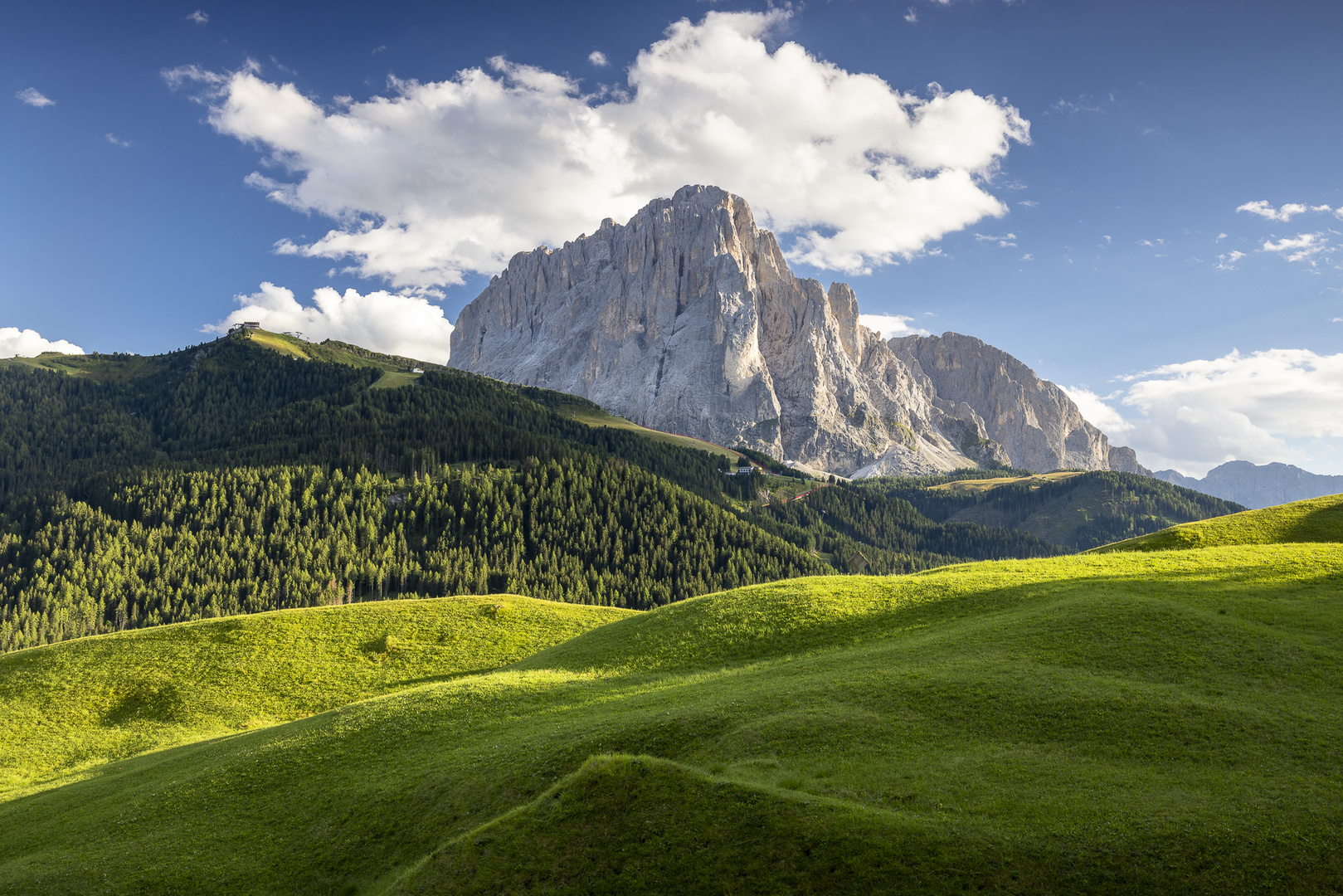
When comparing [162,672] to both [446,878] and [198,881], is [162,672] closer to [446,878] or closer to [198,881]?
[198,881]

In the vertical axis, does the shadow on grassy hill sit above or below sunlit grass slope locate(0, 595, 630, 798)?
above

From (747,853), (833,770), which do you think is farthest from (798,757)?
(747,853)

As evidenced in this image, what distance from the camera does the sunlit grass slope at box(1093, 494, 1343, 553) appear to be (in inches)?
2552

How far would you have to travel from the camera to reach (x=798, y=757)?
2717 cm

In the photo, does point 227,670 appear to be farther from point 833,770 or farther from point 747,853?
point 747,853

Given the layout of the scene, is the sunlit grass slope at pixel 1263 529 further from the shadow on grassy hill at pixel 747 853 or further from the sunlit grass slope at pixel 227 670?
the sunlit grass slope at pixel 227 670

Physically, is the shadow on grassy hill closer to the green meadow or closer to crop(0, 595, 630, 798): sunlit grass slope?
the green meadow

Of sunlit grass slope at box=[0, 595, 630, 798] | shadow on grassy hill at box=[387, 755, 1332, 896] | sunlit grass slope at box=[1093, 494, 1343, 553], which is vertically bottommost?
sunlit grass slope at box=[0, 595, 630, 798]

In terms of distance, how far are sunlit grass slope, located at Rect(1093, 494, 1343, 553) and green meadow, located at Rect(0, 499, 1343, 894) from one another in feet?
9.31

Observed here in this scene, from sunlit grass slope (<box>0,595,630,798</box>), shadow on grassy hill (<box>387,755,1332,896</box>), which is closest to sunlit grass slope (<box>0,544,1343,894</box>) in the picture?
shadow on grassy hill (<box>387,755,1332,896</box>)

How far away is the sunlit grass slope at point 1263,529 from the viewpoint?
213ft

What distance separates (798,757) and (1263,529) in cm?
6517

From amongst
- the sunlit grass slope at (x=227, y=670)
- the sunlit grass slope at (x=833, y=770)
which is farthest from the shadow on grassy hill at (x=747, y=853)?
the sunlit grass slope at (x=227, y=670)

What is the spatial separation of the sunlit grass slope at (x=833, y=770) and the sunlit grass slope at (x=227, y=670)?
916 cm
